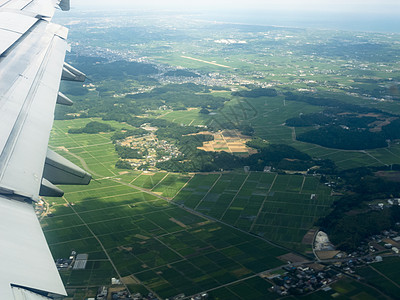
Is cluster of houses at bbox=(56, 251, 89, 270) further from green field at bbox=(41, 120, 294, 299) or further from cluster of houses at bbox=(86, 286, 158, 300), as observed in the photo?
cluster of houses at bbox=(86, 286, 158, 300)

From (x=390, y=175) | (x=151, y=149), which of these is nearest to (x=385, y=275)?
(x=390, y=175)

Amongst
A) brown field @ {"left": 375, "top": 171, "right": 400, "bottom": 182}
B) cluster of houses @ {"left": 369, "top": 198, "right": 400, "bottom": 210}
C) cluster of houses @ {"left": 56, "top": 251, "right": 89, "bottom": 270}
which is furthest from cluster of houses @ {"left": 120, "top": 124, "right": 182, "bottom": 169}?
cluster of houses @ {"left": 369, "top": 198, "right": 400, "bottom": 210}

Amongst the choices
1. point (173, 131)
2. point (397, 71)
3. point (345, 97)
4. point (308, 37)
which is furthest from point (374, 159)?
point (308, 37)

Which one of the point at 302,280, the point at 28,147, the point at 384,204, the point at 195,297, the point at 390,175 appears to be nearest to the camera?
the point at 28,147

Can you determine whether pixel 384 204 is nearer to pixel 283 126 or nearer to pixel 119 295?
pixel 119 295

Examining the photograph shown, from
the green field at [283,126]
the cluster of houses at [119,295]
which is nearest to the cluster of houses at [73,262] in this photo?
the cluster of houses at [119,295]
